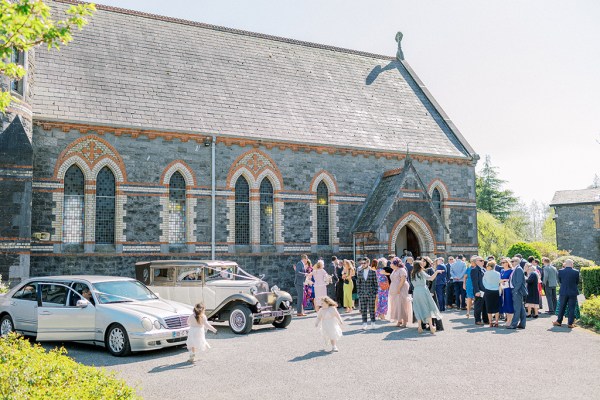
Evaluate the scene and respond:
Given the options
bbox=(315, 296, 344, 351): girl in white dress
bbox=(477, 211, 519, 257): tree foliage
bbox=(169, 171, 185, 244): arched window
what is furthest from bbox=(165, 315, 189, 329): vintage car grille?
bbox=(477, 211, 519, 257): tree foliage

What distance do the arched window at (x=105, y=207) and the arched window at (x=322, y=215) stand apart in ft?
26.5

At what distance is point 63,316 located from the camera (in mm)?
11539

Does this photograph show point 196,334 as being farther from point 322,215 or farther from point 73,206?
point 322,215

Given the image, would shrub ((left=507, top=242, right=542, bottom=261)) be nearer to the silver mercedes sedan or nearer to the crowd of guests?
the crowd of guests

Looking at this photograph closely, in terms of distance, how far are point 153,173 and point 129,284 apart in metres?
7.77

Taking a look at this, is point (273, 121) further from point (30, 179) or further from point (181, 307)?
point (181, 307)

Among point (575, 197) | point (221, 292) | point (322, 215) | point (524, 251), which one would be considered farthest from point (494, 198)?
point (221, 292)

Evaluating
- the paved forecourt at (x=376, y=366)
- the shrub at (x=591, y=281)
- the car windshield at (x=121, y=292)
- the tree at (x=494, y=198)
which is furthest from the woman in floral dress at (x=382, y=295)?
the tree at (x=494, y=198)

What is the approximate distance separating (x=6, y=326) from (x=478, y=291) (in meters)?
11.7

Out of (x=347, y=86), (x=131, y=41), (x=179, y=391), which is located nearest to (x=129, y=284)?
(x=179, y=391)

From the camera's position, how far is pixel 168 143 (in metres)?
20.0

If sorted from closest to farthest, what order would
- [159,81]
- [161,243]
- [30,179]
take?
[30,179] → [161,243] → [159,81]

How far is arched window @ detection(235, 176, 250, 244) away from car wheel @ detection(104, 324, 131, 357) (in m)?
10.3

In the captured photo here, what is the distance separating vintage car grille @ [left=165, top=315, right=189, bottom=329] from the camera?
444 inches
